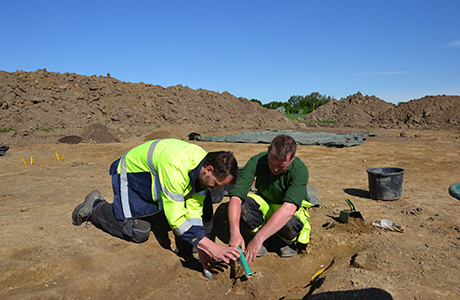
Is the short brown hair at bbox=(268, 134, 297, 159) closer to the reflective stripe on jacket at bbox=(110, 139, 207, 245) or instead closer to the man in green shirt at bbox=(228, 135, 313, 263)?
the man in green shirt at bbox=(228, 135, 313, 263)

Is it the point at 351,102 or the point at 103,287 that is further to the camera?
the point at 351,102

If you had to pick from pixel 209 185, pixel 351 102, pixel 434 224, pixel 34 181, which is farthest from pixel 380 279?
pixel 351 102

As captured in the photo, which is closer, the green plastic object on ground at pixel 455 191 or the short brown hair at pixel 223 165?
the green plastic object on ground at pixel 455 191

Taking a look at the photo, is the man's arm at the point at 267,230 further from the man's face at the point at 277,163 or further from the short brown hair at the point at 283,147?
the short brown hair at the point at 283,147

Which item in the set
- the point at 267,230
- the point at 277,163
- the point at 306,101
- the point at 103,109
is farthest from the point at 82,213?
the point at 306,101

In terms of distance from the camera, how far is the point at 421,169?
6172 mm

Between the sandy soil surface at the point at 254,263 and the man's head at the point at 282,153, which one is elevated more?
the man's head at the point at 282,153

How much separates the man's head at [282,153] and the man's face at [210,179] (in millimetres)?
464

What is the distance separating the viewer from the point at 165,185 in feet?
7.77

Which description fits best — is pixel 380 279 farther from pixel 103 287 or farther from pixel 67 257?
pixel 67 257

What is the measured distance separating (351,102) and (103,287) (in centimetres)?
2838

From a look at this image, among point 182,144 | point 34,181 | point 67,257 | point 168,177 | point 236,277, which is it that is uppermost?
point 182,144

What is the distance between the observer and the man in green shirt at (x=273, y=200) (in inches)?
97.3

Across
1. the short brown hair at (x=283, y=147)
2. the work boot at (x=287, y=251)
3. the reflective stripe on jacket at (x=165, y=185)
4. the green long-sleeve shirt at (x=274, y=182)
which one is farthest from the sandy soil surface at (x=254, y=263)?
the short brown hair at (x=283, y=147)
